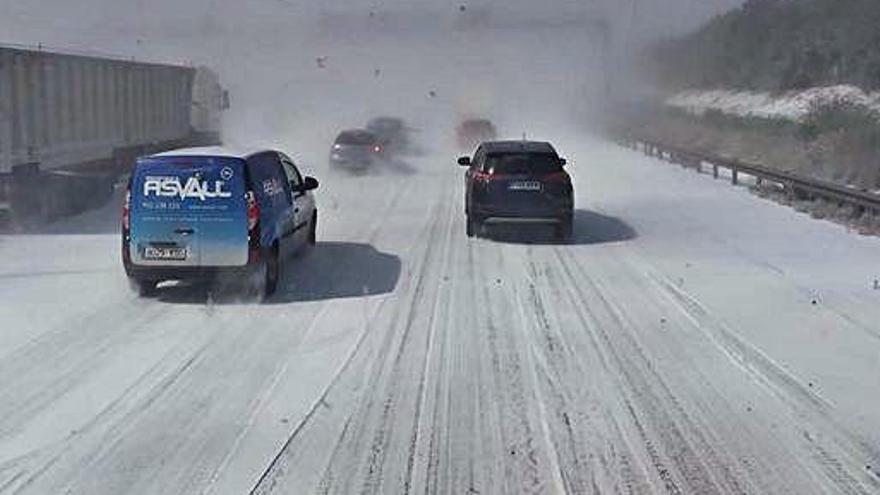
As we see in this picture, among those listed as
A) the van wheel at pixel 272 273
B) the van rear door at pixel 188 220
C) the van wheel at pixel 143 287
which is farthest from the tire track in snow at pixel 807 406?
the van wheel at pixel 143 287

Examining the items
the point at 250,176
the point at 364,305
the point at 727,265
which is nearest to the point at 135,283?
the point at 250,176

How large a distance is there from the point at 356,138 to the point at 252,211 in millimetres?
20968

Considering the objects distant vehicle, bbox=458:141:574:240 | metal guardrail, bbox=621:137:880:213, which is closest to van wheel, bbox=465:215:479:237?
distant vehicle, bbox=458:141:574:240

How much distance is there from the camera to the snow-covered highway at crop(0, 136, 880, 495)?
623cm

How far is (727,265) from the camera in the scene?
14352mm

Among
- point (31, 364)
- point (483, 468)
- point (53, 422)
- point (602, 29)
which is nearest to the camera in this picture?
point (483, 468)

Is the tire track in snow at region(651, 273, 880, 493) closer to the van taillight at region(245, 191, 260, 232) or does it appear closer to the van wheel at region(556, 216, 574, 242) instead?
the van taillight at region(245, 191, 260, 232)

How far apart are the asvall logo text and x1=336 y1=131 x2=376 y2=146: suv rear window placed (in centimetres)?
2055

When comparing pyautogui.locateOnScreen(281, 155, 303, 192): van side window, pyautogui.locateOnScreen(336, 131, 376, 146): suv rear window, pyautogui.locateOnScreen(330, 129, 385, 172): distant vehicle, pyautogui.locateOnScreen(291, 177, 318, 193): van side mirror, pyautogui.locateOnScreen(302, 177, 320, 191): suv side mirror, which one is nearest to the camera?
pyautogui.locateOnScreen(281, 155, 303, 192): van side window

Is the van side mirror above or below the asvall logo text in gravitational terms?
below

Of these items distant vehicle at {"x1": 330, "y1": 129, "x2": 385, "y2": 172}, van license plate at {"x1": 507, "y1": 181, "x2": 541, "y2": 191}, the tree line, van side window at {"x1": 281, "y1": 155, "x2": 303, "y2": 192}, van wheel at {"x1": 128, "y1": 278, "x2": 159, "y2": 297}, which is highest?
the tree line

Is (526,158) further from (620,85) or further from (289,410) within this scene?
(620,85)

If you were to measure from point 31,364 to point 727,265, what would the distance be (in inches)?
371

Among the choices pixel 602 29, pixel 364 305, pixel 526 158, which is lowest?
pixel 364 305
